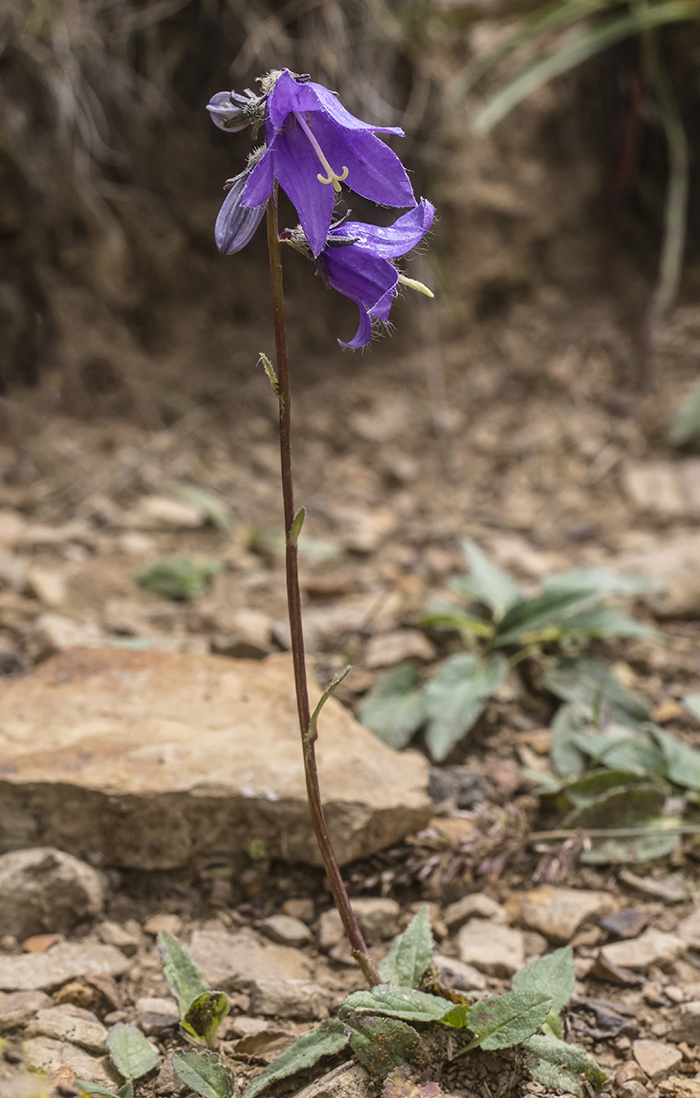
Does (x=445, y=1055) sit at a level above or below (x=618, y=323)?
below

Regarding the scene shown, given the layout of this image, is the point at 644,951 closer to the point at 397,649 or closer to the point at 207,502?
the point at 397,649

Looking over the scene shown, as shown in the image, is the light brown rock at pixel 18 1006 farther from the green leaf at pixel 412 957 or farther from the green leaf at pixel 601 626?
the green leaf at pixel 601 626

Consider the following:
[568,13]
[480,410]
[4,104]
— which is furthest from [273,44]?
[480,410]

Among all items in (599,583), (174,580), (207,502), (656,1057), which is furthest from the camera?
(207,502)

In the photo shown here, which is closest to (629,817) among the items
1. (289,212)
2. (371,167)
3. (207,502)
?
(371,167)

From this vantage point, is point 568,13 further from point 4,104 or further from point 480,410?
point 4,104

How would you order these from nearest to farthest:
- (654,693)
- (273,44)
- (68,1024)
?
1. (68,1024)
2. (654,693)
3. (273,44)

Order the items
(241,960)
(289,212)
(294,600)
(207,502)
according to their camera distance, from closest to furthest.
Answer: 1. (294,600)
2. (241,960)
3. (207,502)
4. (289,212)
